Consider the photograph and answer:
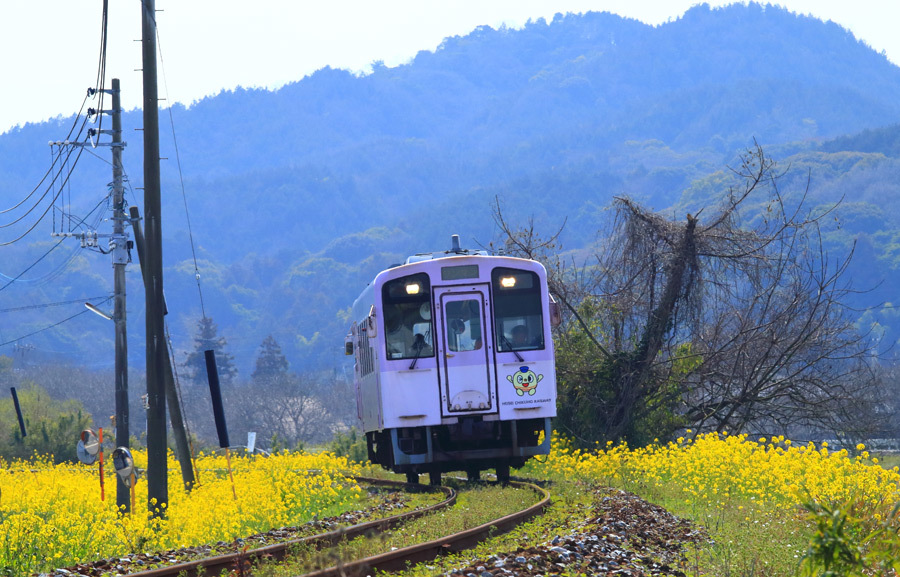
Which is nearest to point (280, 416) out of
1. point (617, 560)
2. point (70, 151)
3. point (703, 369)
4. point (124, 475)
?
point (70, 151)

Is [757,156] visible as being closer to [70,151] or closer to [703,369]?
[703,369]

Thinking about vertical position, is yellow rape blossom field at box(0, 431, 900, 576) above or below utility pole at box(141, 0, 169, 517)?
below

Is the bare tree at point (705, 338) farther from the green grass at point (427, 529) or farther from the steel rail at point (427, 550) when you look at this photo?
the steel rail at point (427, 550)

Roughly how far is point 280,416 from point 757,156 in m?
78.4

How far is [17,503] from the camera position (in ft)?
57.8

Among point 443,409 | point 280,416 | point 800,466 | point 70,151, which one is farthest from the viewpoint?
point 280,416

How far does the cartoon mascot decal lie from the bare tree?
602 cm

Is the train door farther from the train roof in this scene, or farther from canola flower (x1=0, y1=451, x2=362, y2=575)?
canola flower (x1=0, y1=451, x2=362, y2=575)

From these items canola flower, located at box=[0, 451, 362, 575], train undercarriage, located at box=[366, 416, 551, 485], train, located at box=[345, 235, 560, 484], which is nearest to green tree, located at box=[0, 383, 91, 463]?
canola flower, located at box=[0, 451, 362, 575]

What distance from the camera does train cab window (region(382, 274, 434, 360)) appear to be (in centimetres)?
1584

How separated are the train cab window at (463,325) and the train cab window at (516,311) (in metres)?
0.31

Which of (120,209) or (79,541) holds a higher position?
(120,209)

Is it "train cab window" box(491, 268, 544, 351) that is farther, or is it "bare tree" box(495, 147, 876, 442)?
"bare tree" box(495, 147, 876, 442)

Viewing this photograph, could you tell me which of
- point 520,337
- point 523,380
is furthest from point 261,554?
point 520,337
